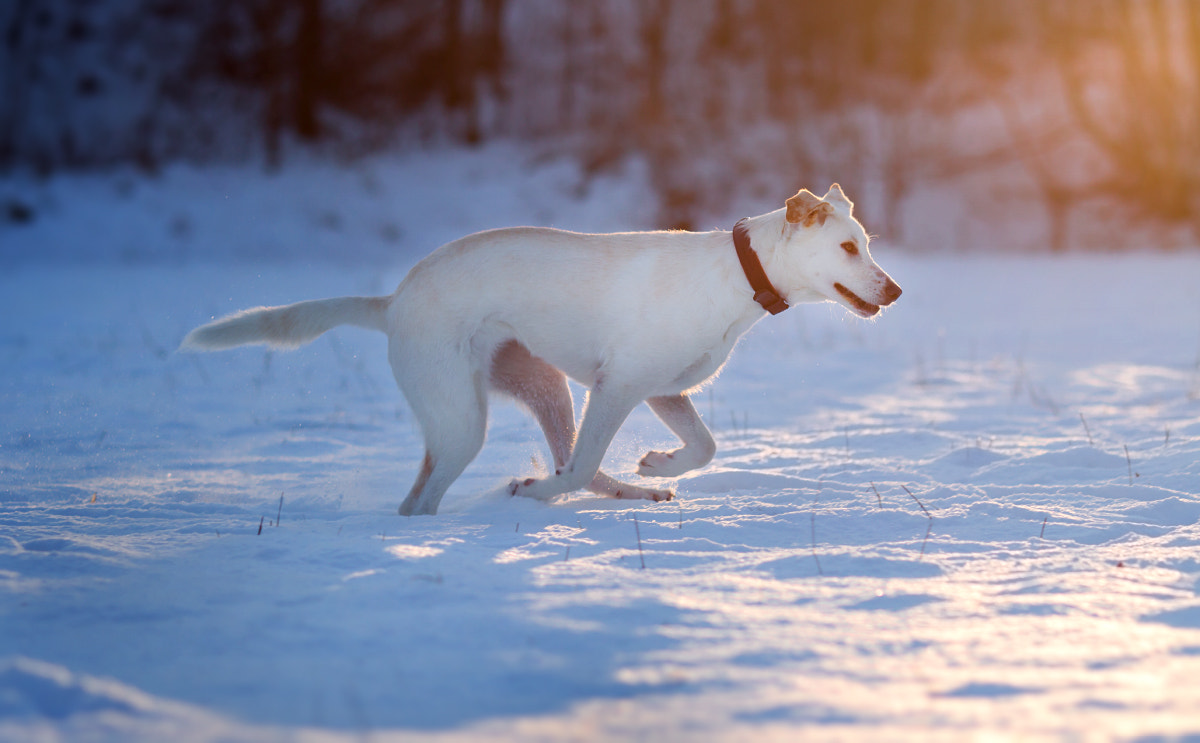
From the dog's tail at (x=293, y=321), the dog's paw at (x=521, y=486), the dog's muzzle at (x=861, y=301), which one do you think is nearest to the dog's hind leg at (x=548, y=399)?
the dog's paw at (x=521, y=486)

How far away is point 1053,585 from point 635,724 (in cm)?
169

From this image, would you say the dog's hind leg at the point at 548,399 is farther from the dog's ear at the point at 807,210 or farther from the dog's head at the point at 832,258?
the dog's ear at the point at 807,210

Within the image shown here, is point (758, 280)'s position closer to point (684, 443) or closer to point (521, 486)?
point (684, 443)

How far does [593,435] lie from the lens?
446 cm

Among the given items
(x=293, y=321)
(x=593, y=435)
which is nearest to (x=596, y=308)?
(x=593, y=435)

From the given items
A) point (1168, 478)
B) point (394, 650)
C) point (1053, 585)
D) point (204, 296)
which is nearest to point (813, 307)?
point (204, 296)

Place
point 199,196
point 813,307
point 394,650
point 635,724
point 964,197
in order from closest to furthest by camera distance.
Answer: point 635,724 → point 394,650 → point 813,307 → point 199,196 → point 964,197

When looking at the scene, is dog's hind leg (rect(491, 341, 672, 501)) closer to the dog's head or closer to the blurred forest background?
the dog's head

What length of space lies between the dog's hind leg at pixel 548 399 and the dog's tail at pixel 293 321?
0.61 metres

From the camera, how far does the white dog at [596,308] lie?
14.3ft

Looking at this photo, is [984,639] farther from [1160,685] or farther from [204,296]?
[204,296]

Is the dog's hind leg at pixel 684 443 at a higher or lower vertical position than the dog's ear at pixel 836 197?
lower

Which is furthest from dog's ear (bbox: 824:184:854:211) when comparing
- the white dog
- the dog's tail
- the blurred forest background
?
the blurred forest background

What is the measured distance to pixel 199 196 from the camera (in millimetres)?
20219
